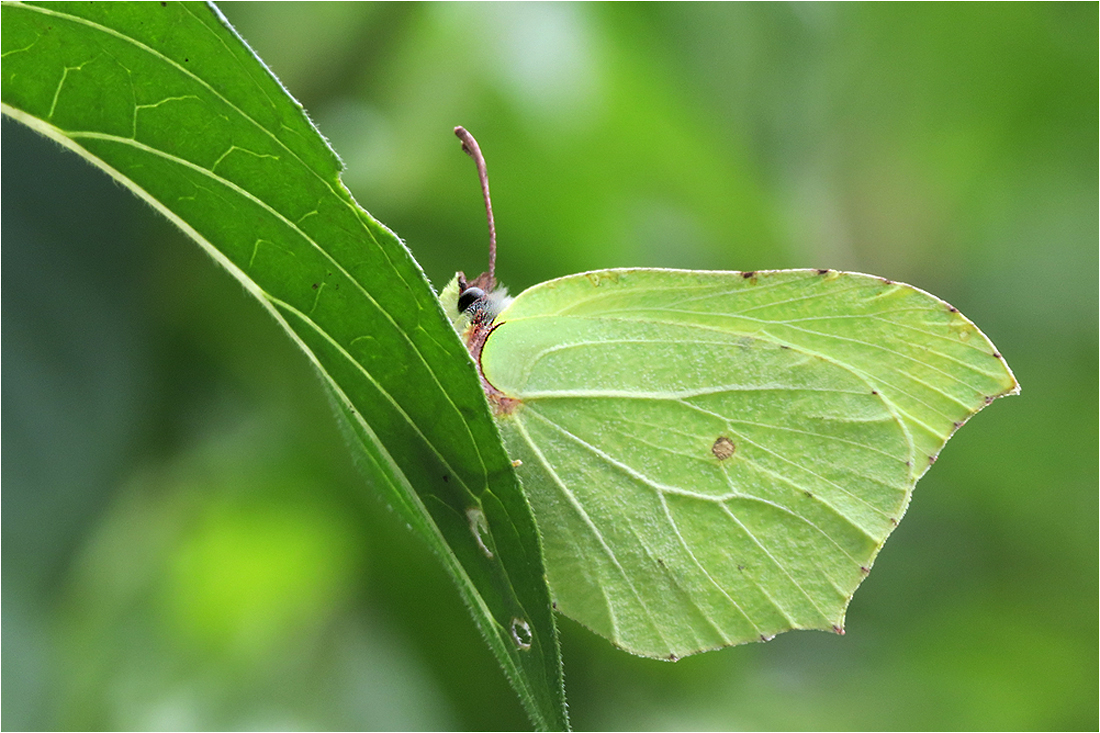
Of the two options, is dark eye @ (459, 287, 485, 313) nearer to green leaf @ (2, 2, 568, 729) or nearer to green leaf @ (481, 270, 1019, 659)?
green leaf @ (481, 270, 1019, 659)

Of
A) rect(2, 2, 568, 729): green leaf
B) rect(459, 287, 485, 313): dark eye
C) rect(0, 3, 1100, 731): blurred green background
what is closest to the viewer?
rect(2, 2, 568, 729): green leaf

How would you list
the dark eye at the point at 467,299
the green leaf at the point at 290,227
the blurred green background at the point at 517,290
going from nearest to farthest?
the green leaf at the point at 290,227 → the dark eye at the point at 467,299 → the blurred green background at the point at 517,290

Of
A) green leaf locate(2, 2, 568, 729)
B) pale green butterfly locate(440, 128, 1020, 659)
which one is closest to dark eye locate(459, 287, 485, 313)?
pale green butterfly locate(440, 128, 1020, 659)

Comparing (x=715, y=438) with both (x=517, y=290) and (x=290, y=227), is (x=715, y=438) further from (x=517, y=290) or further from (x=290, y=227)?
(x=290, y=227)

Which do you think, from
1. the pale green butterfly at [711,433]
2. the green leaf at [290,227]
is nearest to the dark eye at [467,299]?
the pale green butterfly at [711,433]

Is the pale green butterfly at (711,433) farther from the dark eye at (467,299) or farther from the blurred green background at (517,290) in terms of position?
the blurred green background at (517,290)

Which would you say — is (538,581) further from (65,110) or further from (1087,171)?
(1087,171)

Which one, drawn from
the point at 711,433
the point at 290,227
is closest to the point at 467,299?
the point at 711,433
